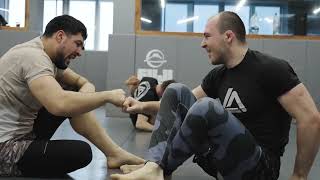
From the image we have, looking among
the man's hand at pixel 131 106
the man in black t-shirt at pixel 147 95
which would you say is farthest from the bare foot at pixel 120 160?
the man in black t-shirt at pixel 147 95

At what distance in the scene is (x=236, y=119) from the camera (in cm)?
189

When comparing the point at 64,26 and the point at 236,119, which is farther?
the point at 64,26

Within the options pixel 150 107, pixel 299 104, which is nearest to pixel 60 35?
pixel 150 107

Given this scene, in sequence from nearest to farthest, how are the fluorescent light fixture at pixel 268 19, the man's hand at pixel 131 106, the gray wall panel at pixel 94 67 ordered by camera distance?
the man's hand at pixel 131 106 → the fluorescent light fixture at pixel 268 19 → the gray wall panel at pixel 94 67

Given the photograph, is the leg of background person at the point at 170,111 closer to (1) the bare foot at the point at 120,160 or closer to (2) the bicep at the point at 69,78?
(1) the bare foot at the point at 120,160

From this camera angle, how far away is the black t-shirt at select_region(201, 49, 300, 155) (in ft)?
6.54

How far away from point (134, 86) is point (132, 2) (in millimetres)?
1900

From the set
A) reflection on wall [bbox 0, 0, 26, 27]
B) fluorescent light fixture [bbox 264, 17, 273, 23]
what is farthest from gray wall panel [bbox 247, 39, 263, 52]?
reflection on wall [bbox 0, 0, 26, 27]

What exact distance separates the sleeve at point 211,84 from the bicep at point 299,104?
1.52ft

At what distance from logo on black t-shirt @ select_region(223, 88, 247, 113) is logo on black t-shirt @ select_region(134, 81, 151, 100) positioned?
2725 mm

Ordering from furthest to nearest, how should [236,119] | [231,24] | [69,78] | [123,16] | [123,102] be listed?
[123,16] < [69,78] < [123,102] < [231,24] < [236,119]

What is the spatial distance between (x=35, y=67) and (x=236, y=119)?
1031mm

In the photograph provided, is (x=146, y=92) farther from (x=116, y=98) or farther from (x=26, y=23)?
(x=26, y=23)

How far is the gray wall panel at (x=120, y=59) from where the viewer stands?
6734mm
